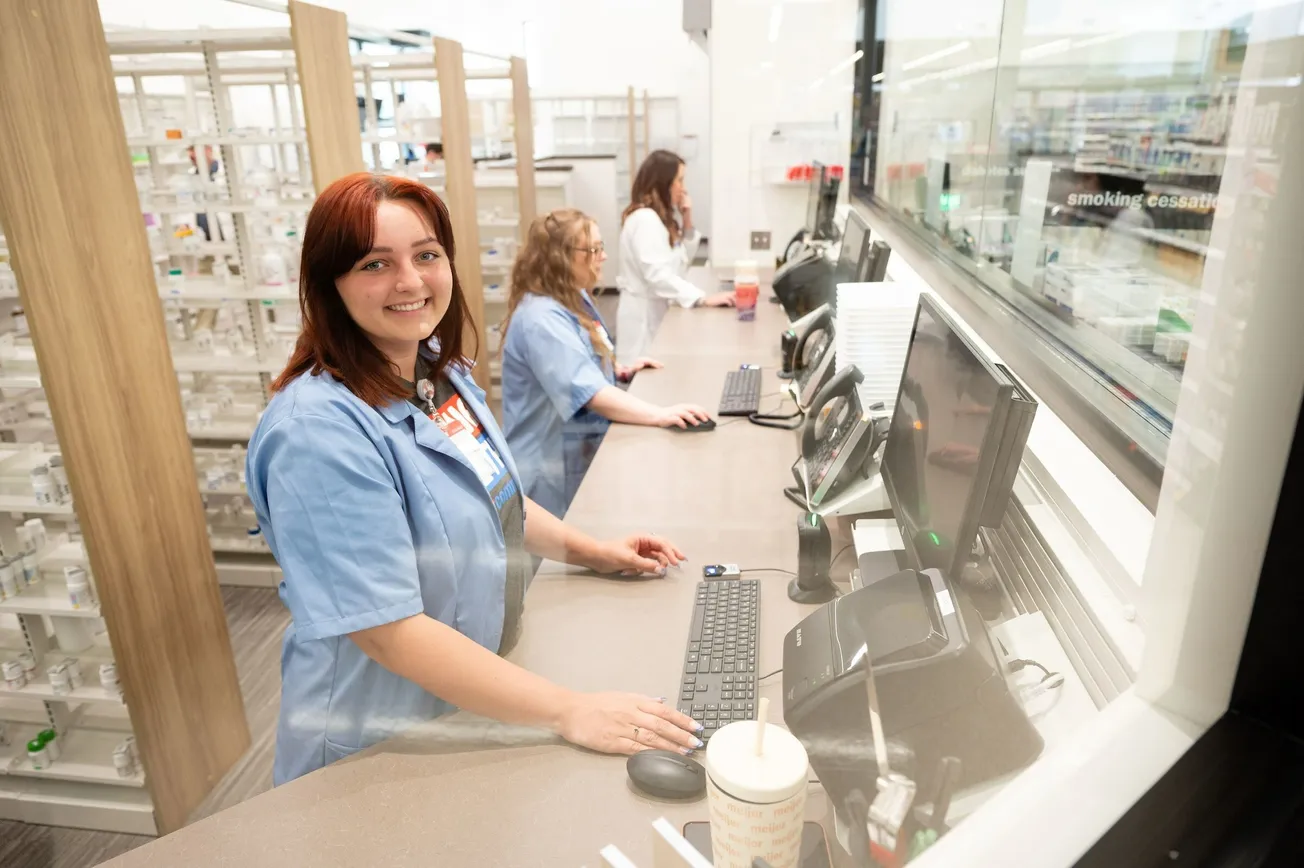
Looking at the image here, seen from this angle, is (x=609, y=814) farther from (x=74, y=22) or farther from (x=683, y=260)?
(x=683, y=260)

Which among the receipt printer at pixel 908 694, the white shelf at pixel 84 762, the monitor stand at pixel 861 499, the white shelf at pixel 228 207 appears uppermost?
the white shelf at pixel 228 207

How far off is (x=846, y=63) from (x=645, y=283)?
1946 millimetres

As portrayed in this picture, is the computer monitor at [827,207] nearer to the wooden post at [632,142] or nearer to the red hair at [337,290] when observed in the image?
the red hair at [337,290]

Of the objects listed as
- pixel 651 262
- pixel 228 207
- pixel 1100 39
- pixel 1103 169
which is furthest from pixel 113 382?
pixel 651 262

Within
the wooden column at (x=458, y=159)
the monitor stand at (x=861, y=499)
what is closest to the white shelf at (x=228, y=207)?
the wooden column at (x=458, y=159)

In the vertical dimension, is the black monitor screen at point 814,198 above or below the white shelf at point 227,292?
above

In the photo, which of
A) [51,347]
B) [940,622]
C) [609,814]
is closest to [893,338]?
[940,622]

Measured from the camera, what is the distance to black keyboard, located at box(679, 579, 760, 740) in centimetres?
122

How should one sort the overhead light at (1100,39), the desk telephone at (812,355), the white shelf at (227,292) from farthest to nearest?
the white shelf at (227,292), the desk telephone at (812,355), the overhead light at (1100,39)

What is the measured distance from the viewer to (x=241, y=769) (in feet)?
7.75

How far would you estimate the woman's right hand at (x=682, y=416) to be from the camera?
2473mm

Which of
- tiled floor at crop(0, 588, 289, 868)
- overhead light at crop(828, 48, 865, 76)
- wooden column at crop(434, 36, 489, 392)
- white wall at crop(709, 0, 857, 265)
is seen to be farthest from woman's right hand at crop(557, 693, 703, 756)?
overhead light at crop(828, 48, 865, 76)

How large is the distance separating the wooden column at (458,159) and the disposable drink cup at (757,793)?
3236 millimetres

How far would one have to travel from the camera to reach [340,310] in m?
1.29
